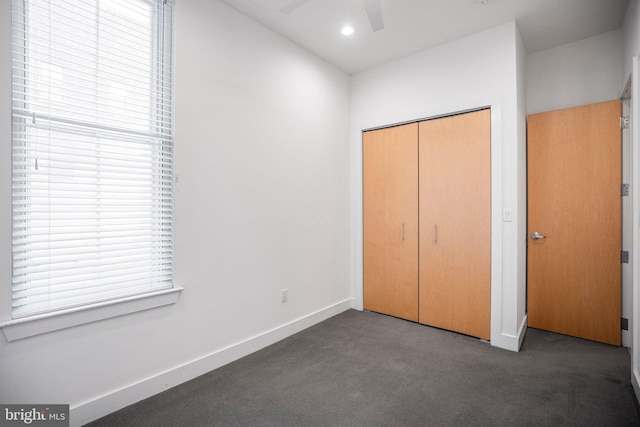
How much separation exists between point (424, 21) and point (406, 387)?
294cm

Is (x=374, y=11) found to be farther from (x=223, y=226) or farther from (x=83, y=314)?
(x=83, y=314)

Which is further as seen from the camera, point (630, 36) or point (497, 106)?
point (497, 106)

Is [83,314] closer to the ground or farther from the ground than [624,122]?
closer to the ground

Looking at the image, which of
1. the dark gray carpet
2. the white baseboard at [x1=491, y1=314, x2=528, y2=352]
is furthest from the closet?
the dark gray carpet

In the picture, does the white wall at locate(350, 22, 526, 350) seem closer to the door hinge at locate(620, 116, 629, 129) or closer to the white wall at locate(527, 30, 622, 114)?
the white wall at locate(527, 30, 622, 114)

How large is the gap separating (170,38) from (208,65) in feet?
0.96

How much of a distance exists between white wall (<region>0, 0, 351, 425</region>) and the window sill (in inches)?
1.9

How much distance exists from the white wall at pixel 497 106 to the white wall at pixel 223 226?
100 centimetres

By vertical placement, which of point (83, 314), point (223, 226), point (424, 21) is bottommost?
point (83, 314)

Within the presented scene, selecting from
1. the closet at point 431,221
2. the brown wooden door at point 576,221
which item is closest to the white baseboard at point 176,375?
the closet at point 431,221

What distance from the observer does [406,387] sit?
7.02 feet

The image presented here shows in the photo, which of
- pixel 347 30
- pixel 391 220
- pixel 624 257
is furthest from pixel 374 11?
pixel 624 257

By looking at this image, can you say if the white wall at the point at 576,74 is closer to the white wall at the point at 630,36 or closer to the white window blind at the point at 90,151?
the white wall at the point at 630,36

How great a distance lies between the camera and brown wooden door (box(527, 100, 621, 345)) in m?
2.80
